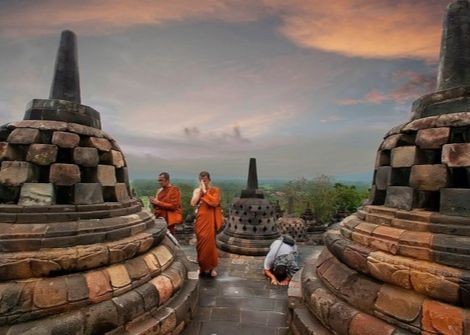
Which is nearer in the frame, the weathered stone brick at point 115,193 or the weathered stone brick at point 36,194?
the weathered stone brick at point 36,194

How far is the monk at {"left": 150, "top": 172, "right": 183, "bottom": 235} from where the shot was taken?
6422 millimetres

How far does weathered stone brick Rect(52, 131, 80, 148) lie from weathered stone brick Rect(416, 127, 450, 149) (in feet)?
13.7

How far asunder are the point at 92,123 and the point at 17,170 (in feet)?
3.83

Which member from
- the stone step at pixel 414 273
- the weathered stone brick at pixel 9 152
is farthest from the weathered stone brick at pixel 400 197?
the weathered stone brick at pixel 9 152

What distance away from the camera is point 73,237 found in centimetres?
326

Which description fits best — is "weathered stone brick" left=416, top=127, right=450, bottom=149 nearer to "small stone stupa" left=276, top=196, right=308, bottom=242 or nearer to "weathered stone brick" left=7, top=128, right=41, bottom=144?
"weathered stone brick" left=7, top=128, right=41, bottom=144

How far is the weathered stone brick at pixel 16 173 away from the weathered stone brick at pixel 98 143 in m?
0.72

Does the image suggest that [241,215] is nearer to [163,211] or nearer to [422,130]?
[163,211]

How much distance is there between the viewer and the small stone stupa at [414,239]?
104 inches

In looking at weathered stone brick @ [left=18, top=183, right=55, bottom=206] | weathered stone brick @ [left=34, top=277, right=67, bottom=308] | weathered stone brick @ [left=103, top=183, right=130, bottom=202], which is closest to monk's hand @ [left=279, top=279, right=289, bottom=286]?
weathered stone brick @ [left=103, top=183, right=130, bottom=202]

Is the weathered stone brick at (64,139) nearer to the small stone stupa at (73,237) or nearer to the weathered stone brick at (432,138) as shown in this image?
the small stone stupa at (73,237)

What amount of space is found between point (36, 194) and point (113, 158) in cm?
111

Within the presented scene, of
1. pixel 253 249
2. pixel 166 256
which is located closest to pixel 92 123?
pixel 166 256

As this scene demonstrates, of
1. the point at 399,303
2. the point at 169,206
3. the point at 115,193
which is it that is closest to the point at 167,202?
the point at 169,206
